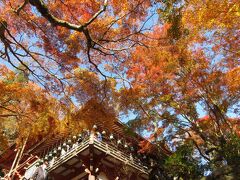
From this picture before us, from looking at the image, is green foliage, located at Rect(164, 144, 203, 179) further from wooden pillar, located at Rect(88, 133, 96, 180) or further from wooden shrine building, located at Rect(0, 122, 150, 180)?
wooden pillar, located at Rect(88, 133, 96, 180)

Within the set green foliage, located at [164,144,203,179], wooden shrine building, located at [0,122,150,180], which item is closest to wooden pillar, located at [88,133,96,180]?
wooden shrine building, located at [0,122,150,180]

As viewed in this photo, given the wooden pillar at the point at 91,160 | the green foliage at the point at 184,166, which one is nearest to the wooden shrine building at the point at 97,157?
the wooden pillar at the point at 91,160

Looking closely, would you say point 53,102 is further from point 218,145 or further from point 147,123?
point 218,145

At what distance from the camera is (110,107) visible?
14.0 meters

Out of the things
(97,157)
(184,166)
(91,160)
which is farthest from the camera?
(97,157)

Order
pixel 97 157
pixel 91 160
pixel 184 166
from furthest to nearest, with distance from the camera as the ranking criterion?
pixel 97 157 < pixel 91 160 < pixel 184 166

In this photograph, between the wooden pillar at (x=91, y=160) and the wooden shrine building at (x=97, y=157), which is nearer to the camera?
the wooden pillar at (x=91, y=160)

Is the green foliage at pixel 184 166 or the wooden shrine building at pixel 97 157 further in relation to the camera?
the wooden shrine building at pixel 97 157

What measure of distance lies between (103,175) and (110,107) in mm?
3446

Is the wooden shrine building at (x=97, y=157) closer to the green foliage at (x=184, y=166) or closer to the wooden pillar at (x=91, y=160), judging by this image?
the wooden pillar at (x=91, y=160)

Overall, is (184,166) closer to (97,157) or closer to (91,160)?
(97,157)

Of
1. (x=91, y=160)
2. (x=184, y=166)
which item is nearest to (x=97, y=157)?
(x=91, y=160)

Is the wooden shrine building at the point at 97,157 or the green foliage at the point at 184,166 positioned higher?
the wooden shrine building at the point at 97,157

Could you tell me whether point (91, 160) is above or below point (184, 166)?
above
